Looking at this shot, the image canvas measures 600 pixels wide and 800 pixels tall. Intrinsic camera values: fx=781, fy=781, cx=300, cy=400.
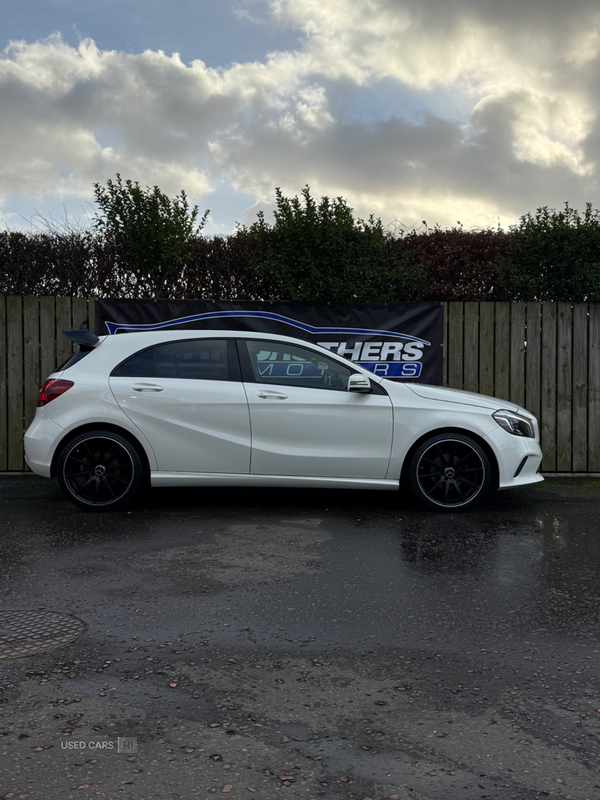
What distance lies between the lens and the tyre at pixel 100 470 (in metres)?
7.15

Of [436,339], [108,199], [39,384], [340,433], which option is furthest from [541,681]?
[108,199]

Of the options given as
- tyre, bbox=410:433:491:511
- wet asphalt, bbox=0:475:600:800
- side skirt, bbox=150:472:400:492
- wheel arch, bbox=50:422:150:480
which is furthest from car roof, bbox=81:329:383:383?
wet asphalt, bbox=0:475:600:800

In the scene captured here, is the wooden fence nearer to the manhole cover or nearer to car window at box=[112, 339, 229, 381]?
car window at box=[112, 339, 229, 381]

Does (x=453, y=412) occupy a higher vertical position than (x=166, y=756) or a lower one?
higher

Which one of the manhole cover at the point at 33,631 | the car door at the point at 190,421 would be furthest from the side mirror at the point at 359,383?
Answer: the manhole cover at the point at 33,631

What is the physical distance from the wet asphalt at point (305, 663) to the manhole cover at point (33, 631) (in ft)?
0.32

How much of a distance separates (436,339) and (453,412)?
9.29 feet

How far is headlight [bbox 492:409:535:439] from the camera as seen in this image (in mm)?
7293

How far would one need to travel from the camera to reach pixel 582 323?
32.5 ft

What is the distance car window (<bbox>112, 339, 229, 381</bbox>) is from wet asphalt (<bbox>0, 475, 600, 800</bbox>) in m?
1.45

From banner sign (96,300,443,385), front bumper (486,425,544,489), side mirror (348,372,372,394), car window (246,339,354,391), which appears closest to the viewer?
side mirror (348,372,372,394)

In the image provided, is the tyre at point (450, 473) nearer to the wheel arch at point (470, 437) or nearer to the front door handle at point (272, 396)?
the wheel arch at point (470, 437)

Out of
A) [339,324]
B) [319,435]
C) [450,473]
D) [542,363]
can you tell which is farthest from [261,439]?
[542,363]

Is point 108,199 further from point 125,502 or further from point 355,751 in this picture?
point 355,751
